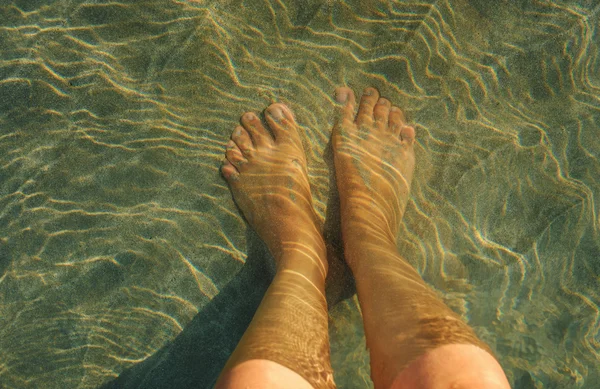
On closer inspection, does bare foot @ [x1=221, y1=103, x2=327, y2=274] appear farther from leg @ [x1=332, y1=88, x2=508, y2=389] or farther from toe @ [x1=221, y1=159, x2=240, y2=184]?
leg @ [x1=332, y1=88, x2=508, y2=389]

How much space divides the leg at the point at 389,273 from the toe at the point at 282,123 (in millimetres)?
278

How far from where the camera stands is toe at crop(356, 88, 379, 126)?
2996 millimetres

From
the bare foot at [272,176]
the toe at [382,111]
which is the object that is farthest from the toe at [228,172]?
the toe at [382,111]

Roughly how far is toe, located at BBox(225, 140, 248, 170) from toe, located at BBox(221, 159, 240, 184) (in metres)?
0.03

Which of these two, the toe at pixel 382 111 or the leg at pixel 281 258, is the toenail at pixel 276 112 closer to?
the leg at pixel 281 258

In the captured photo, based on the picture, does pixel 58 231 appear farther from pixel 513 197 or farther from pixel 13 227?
pixel 513 197

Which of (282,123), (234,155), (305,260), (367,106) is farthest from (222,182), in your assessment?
(367,106)

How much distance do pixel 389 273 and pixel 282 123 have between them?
3.79 feet

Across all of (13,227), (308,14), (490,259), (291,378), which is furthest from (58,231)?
(490,259)

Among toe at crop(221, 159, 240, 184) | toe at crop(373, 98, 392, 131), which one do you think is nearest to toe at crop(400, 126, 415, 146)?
toe at crop(373, 98, 392, 131)

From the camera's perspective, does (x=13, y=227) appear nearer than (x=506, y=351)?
Yes

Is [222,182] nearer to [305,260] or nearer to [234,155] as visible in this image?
[234,155]

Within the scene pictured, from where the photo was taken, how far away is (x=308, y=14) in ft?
9.36

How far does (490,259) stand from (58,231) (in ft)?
8.47
